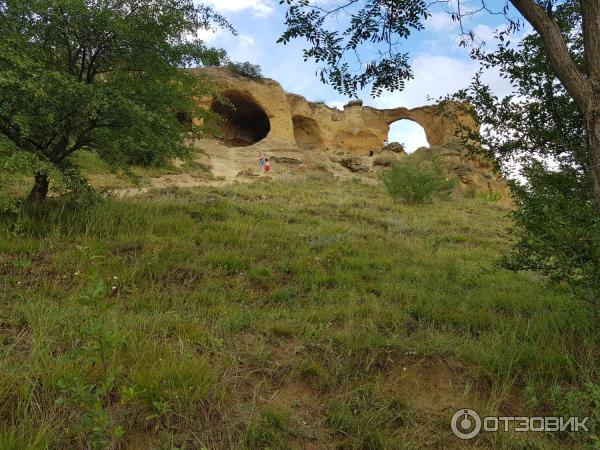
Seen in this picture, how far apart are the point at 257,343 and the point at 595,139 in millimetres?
3175

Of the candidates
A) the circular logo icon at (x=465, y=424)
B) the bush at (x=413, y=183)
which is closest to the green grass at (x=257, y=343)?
the circular logo icon at (x=465, y=424)

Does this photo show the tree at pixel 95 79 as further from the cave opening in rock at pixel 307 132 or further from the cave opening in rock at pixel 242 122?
the cave opening in rock at pixel 307 132

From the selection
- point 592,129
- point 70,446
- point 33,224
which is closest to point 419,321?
point 592,129

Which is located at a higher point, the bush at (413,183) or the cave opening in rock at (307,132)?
the cave opening in rock at (307,132)

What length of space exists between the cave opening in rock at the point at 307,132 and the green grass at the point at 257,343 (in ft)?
83.9

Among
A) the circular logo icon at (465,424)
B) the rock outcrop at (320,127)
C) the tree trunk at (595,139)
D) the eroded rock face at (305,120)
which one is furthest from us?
the eroded rock face at (305,120)

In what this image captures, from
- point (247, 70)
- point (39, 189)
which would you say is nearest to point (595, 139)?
point (39, 189)

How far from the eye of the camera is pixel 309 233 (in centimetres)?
749

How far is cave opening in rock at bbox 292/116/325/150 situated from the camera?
3092cm

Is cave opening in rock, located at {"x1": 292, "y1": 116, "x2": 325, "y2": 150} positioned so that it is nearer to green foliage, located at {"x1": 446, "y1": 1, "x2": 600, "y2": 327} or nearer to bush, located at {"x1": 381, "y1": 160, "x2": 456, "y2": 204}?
bush, located at {"x1": 381, "y1": 160, "x2": 456, "y2": 204}

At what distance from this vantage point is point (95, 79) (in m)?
7.39

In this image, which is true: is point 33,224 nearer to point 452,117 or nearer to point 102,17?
point 102,17

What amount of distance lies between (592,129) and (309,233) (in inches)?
193

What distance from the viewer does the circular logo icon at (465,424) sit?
2471 mm
